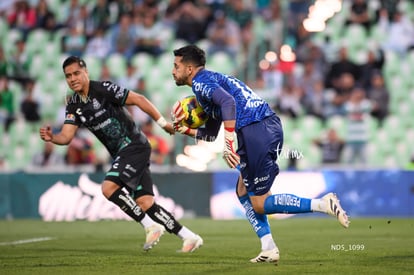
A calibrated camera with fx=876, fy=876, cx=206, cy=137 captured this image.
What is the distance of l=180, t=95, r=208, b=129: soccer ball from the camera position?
9.73 m

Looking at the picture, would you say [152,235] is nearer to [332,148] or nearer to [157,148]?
[157,148]

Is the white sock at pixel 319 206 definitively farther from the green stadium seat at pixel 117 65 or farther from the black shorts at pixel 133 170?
the green stadium seat at pixel 117 65

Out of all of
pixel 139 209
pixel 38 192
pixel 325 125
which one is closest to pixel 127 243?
pixel 139 209

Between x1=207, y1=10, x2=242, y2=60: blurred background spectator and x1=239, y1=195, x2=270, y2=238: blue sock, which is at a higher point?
x1=207, y1=10, x2=242, y2=60: blurred background spectator

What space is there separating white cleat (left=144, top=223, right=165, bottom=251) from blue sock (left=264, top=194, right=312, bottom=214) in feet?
6.85

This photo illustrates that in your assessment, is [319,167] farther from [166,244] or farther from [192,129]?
[192,129]

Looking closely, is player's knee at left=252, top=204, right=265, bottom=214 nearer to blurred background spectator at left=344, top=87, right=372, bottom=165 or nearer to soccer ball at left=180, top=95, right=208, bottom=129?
soccer ball at left=180, top=95, right=208, bottom=129

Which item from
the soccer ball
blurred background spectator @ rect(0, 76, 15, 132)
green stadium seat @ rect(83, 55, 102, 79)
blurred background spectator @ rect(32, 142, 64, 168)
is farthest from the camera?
green stadium seat @ rect(83, 55, 102, 79)

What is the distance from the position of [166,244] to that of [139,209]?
4.88 feet

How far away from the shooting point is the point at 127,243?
40.5 ft

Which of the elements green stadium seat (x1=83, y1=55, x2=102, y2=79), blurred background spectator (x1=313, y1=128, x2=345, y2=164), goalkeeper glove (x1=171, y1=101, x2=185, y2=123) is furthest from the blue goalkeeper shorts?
green stadium seat (x1=83, y1=55, x2=102, y2=79)

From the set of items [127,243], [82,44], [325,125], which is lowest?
[127,243]

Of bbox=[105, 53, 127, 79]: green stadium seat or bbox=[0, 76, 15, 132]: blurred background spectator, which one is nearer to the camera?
bbox=[0, 76, 15, 132]: blurred background spectator

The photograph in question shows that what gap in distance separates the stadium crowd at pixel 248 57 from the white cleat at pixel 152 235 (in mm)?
7517
